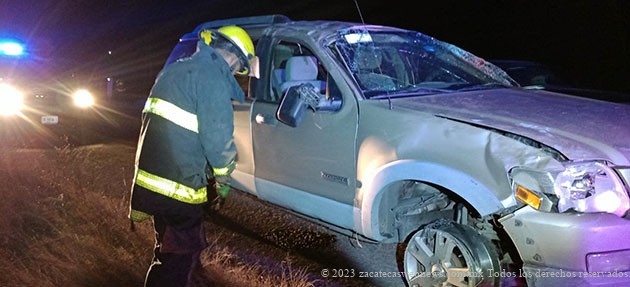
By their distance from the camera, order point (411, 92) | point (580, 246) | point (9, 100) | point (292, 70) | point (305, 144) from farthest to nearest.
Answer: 1. point (9, 100)
2. point (292, 70)
3. point (305, 144)
4. point (411, 92)
5. point (580, 246)

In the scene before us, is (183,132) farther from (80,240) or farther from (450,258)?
(80,240)

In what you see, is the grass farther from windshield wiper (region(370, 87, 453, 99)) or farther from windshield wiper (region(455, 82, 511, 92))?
windshield wiper (region(455, 82, 511, 92))

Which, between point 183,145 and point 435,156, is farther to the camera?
point 435,156

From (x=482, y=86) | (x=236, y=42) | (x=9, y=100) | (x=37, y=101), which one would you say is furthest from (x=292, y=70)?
(x=37, y=101)

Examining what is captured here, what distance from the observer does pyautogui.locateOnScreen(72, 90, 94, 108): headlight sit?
353 inches

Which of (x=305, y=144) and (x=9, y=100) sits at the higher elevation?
(x=305, y=144)

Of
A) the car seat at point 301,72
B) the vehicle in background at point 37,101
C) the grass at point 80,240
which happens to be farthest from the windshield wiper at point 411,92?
the vehicle in background at point 37,101

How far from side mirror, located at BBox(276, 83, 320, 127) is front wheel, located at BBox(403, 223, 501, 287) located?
1.12m

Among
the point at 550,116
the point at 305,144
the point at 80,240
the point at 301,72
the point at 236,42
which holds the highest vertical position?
the point at 236,42

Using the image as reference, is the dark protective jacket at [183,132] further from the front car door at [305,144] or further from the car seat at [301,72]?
the car seat at [301,72]

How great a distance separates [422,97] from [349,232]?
3.59 feet

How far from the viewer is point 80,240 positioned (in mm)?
4371

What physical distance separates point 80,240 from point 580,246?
12.0ft

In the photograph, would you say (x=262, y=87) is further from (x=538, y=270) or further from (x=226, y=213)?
(x=538, y=270)
